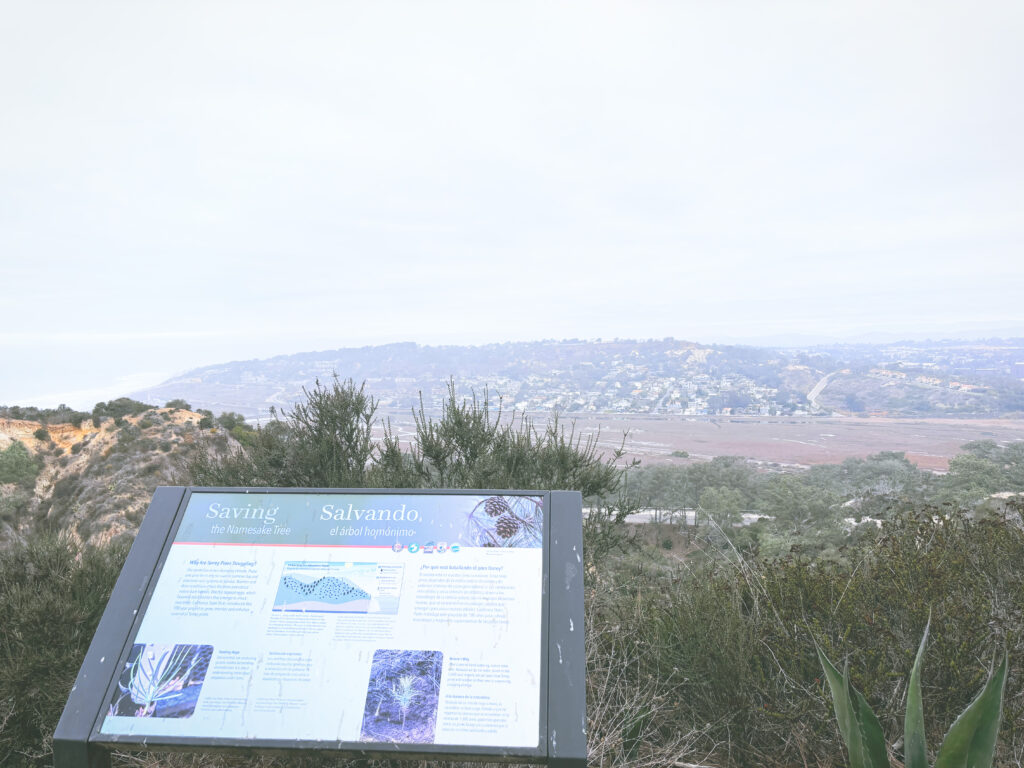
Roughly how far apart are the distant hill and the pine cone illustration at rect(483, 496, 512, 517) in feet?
87.7

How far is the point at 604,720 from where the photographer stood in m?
2.92

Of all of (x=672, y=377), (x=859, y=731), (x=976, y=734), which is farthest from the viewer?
(x=672, y=377)

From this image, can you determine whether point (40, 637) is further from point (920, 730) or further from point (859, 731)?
point (920, 730)

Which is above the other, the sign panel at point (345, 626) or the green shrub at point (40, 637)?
the sign panel at point (345, 626)

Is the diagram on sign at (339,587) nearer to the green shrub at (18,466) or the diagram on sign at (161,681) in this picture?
the diagram on sign at (161,681)

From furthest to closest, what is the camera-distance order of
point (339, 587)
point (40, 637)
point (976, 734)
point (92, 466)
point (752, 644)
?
point (92, 466) → point (40, 637) → point (752, 644) → point (339, 587) → point (976, 734)

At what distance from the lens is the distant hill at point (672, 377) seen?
3369cm

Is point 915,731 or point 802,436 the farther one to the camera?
point 802,436

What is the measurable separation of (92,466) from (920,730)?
17.2 metres

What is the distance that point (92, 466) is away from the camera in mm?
14148

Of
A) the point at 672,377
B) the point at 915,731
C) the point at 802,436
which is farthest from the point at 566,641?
the point at 672,377

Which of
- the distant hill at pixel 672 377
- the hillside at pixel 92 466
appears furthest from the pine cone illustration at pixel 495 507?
the distant hill at pixel 672 377

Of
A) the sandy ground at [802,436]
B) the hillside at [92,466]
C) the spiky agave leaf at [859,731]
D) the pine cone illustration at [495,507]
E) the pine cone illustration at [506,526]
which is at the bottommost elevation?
the sandy ground at [802,436]

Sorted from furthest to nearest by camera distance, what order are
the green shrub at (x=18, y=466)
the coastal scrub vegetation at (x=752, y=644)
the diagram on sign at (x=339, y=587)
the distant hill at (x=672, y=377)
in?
the distant hill at (x=672, y=377) → the green shrub at (x=18, y=466) → the coastal scrub vegetation at (x=752, y=644) → the diagram on sign at (x=339, y=587)
